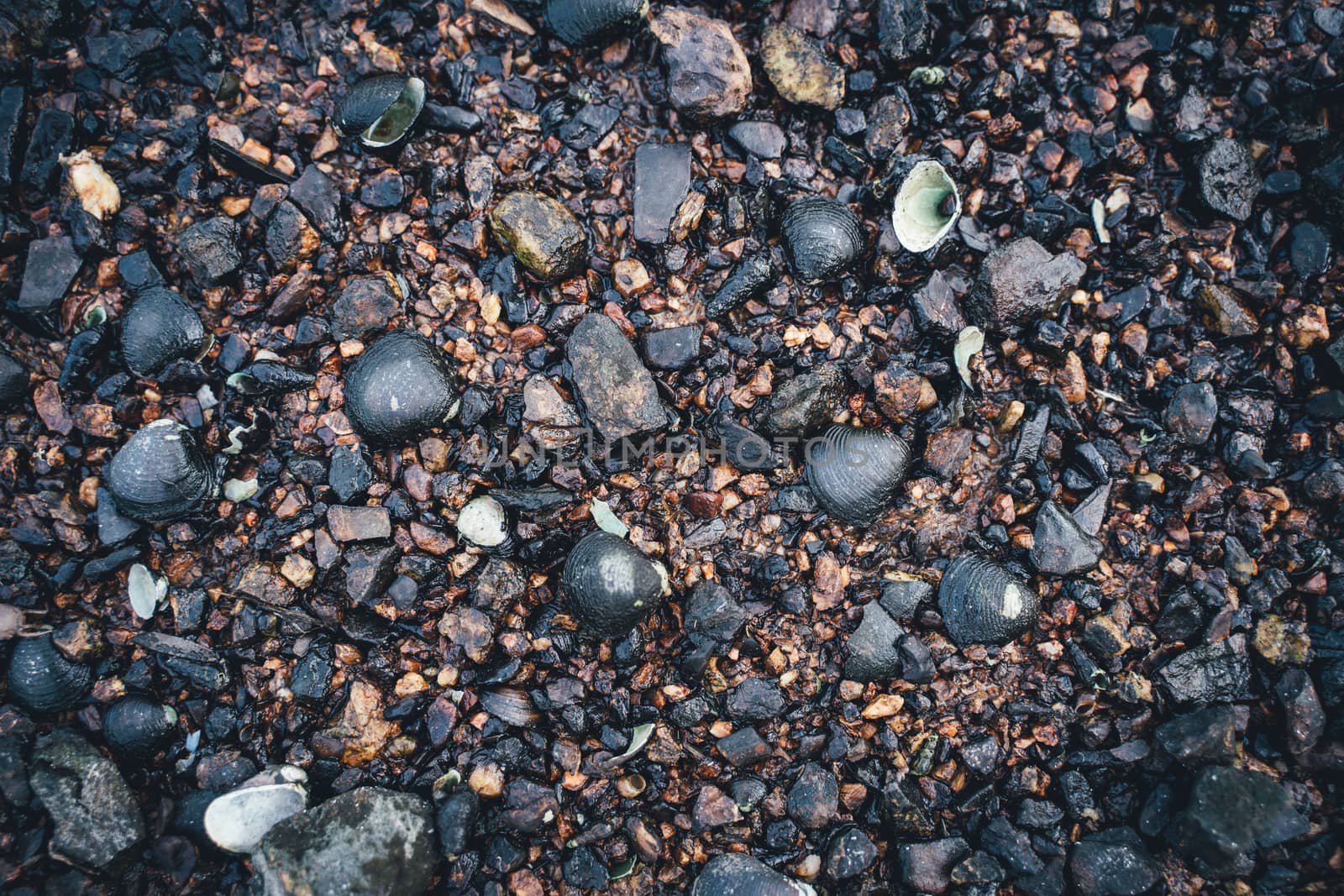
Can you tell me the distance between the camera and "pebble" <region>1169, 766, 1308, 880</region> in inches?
131

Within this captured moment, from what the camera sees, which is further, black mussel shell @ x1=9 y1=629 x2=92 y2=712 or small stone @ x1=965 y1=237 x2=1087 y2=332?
small stone @ x1=965 y1=237 x2=1087 y2=332

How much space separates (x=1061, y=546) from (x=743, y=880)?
2344 millimetres

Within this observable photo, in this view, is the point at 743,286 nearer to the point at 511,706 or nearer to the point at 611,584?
the point at 611,584

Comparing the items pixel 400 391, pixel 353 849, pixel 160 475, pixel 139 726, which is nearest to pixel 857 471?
pixel 400 391

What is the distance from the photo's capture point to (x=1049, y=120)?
405 cm

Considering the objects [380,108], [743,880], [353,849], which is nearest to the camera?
[353,849]

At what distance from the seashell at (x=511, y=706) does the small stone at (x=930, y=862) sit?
6.47ft

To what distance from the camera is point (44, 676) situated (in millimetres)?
3570

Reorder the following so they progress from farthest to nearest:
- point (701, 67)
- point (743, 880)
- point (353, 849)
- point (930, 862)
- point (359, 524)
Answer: point (701, 67), point (359, 524), point (930, 862), point (743, 880), point (353, 849)

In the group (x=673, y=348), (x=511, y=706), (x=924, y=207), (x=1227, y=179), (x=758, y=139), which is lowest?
(x=511, y=706)

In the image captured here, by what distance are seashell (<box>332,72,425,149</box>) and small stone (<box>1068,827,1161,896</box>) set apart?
5199 millimetres

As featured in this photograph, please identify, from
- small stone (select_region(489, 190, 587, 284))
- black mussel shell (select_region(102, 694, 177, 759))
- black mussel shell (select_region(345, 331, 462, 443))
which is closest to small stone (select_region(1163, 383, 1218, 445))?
small stone (select_region(489, 190, 587, 284))

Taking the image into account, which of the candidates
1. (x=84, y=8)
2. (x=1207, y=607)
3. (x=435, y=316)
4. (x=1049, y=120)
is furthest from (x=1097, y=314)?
(x=84, y=8)

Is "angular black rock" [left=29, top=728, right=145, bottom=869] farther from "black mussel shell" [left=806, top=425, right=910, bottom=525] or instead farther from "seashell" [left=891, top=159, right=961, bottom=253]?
"seashell" [left=891, top=159, right=961, bottom=253]
